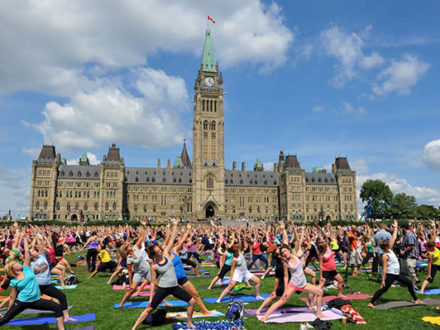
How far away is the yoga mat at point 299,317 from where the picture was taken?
30.4 ft

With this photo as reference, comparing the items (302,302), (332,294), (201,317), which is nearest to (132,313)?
(201,317)

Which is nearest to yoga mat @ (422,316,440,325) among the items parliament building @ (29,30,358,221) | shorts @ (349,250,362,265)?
shorts @ (349,250,362,265)

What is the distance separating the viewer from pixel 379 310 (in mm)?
10117

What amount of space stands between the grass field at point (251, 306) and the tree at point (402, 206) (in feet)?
295

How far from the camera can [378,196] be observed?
10125 centimetres

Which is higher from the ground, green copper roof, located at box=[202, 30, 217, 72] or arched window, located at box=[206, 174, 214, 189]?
green copper roof, located at box=[202, 30, 217, 72]

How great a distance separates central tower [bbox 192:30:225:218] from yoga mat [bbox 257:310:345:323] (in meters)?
80.5

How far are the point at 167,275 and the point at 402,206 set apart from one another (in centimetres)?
10394

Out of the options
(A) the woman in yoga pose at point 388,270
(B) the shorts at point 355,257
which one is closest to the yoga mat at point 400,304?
(A) the woman in yoga pose at point 388,270

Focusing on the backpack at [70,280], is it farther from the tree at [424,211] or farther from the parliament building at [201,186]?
the tree at [424,211]

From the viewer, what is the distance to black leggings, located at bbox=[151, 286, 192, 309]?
27.0 ft

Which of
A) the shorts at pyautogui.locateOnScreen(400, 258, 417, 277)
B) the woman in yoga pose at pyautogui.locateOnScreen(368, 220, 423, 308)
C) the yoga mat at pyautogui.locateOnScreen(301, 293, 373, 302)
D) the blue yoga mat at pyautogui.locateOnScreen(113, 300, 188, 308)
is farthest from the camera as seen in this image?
the shorts at pyautogui.locateOnScreen(400, 258, 417, 277)

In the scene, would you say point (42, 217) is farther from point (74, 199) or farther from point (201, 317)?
point (201, 317)

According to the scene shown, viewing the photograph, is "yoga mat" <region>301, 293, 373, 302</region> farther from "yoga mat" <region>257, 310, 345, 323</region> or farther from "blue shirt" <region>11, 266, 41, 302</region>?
"blue shirt" <region>11, 266, 41, 302</region>
